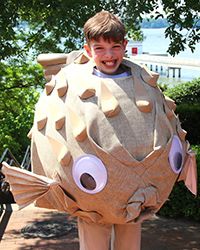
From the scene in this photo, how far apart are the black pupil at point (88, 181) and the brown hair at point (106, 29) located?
3.09 ft

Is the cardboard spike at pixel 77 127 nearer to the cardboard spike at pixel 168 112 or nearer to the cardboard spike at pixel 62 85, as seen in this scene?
the cardboard spike at pixel 62 85

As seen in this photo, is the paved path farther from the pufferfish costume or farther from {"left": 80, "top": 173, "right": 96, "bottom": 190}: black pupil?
{"left": 80, "top": 173, "right": 96, "bottom": 190}: black pupil

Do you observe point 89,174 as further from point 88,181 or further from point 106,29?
point 106,29

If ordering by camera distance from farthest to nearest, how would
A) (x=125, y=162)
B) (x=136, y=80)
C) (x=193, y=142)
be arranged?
(x=193, y=142), (x=136, y=80), (x=125, y=162)

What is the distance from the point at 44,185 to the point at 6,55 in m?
4.13

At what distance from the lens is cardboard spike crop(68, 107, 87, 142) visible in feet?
11.2

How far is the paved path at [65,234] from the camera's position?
6.66 m

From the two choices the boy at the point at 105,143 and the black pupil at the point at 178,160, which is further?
the black pupil at the point at 178,160

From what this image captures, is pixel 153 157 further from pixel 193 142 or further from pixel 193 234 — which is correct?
pixel 193 142

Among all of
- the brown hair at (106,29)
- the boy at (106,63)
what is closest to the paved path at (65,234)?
the boy at (106,63)

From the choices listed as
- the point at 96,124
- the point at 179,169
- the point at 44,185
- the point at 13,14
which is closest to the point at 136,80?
the point at 96,124

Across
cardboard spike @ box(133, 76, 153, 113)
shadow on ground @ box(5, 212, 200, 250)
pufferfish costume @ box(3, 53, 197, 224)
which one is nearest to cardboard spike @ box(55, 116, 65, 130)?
pufferfish costume @ box(3, 53, 197, 224)

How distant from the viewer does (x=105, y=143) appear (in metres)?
3.41

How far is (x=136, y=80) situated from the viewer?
364cm
